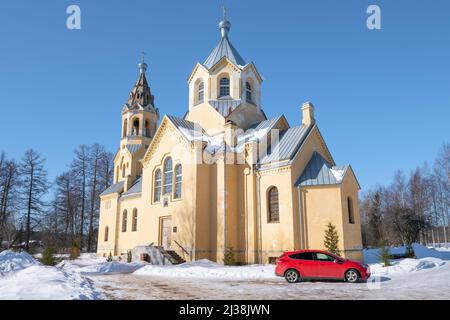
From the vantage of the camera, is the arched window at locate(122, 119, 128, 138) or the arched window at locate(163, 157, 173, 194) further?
the arched window at locate(122, 119, 128, 138)

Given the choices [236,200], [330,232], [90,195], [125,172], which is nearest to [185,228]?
[236,200]

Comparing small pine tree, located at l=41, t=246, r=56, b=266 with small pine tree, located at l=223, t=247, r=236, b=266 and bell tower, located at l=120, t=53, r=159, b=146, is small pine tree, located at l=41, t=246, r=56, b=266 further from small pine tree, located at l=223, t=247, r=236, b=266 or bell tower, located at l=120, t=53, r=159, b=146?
bell tower, located at l=120, t=53, r=159, b=146

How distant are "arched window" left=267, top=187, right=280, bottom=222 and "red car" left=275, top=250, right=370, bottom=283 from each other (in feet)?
25.4

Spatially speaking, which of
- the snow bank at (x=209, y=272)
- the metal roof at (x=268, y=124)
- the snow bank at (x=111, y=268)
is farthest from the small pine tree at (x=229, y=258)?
the metal roof at (x=268, y=124)

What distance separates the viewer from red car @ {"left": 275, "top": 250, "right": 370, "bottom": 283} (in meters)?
13.5

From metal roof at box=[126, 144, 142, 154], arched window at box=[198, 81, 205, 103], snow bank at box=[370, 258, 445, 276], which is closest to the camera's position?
snow bank at box=[370, 258, 445, 276]

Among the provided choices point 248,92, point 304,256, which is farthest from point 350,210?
point 248,92

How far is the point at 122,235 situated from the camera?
32938 millimetres

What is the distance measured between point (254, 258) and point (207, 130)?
10954 mm

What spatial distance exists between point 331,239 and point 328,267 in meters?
6.31

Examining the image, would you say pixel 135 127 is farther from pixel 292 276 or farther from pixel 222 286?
pixel 292 276

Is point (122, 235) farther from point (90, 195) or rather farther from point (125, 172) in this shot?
point (90, 195)

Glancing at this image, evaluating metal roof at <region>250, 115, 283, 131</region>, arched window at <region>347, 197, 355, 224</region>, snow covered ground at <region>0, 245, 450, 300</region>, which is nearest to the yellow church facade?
arched window at <region>347, 197, 355, 224</region>

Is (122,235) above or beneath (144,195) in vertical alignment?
beneath
